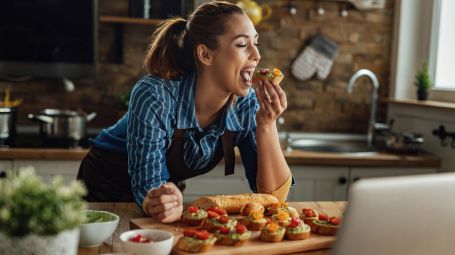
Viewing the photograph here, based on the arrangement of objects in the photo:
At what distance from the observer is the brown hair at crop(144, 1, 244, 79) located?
1922 millimetres

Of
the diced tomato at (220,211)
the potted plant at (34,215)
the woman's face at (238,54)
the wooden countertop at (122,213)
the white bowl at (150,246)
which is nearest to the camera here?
the potted plant at (34,215)

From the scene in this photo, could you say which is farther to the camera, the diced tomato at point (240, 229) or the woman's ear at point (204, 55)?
the woman's ear at point (204, 55)

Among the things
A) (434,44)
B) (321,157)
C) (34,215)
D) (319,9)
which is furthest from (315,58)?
(34,215)

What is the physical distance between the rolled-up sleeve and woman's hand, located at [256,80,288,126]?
1.18 ft

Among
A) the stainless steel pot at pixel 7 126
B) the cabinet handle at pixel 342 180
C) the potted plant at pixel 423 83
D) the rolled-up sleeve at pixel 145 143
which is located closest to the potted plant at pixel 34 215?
the rolled-up sleeve at pixel 145 143

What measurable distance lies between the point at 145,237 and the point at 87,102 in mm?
2419

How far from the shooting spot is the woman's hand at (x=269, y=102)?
6.54 feet

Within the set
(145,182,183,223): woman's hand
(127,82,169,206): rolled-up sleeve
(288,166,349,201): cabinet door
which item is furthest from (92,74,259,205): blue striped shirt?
(288,166,349,201): cabinet door

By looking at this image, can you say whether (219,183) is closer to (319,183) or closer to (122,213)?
(319,183)

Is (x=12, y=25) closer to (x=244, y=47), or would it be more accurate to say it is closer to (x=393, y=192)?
(x=244, y=47)

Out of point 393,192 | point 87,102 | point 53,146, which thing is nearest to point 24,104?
point 87,102

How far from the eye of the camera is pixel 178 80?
1954 mm

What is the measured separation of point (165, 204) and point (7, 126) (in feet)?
5.95

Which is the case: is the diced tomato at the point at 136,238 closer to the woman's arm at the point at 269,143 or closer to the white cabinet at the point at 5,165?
the woman's arm at the point at 269,143
